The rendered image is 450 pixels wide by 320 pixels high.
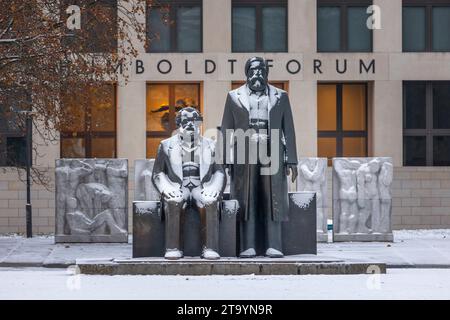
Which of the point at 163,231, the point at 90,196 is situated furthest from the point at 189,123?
the point at 90,196

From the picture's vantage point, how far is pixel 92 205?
82.1ft

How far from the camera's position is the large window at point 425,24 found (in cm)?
3525

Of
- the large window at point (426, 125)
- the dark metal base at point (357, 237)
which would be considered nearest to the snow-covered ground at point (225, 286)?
the dark metal base at point (357, 237)

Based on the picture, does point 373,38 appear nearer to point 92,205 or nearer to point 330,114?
point 330,114

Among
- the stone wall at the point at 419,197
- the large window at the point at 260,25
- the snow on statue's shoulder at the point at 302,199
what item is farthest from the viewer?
the large window at the point at 260,25

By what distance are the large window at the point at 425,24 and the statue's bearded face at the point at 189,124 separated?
1725cm

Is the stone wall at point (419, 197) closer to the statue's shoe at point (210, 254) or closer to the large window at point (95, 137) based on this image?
the large window at point (95, 137)

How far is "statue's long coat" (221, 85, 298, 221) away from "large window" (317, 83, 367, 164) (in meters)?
16.2

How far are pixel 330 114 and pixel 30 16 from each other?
12833 mm

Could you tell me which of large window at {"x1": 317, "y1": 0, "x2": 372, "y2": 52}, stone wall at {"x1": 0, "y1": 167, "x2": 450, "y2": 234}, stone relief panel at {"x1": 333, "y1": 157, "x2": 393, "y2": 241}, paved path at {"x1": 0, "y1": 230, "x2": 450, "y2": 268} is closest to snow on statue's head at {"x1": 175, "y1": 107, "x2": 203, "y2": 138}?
paved path at {"x1": 0, "y1": 230, "x2": 450, "y2": 268}

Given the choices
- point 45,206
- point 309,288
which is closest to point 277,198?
point 309,288

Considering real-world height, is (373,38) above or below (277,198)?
above

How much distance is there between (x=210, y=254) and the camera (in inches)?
723

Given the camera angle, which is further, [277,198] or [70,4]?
[70,4]
